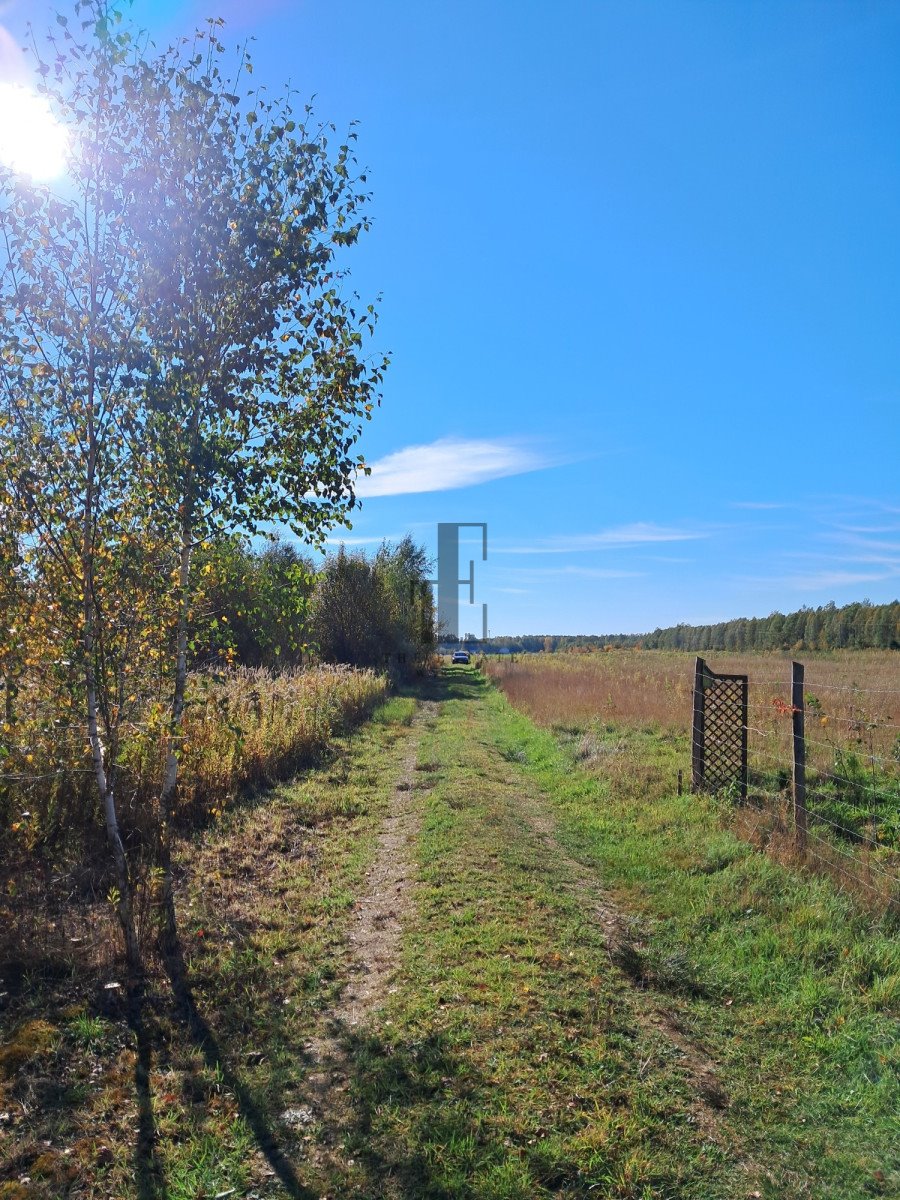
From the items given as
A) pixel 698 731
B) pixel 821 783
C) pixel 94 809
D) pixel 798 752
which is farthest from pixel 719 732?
pixel 94 809

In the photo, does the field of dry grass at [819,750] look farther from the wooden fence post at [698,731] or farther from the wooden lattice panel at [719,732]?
the wooden fence post at [698,731]

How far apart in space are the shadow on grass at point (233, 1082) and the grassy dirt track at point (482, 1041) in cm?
1

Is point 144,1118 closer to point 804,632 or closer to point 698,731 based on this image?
point 698,731

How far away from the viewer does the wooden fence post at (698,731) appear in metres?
9.68

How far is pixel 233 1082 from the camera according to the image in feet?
12.5

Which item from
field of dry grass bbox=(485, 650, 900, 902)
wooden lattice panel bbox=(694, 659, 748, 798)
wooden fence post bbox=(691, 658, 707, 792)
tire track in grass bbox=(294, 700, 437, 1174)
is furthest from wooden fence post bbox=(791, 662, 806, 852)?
tire track in grass bbox=(294, 700, 437, 1174)

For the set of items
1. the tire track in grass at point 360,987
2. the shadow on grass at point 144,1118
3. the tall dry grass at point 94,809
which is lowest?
the shadow on grass at point 144,1118

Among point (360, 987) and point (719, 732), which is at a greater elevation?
point (719, 732)

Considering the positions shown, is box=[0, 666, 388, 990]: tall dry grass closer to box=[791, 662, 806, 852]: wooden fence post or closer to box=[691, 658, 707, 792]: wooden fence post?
box=[791, 662, 806, 852]: wooden fence post

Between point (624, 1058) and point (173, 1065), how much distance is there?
249 cm

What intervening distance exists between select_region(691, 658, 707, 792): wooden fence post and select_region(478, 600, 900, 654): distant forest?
49.8m

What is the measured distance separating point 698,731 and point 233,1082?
302 inches

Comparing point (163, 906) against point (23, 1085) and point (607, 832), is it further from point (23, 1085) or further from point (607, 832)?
point (607, 832)

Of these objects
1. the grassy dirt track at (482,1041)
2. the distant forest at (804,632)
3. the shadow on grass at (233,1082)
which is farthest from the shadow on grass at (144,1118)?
the distant forest at (804,632)
